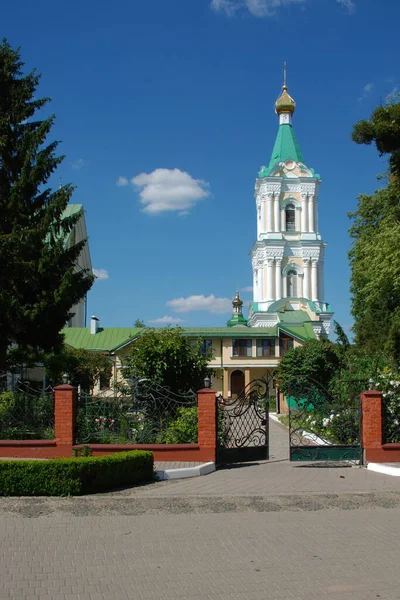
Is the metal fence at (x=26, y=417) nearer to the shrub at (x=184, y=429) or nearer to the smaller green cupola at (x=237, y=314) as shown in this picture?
the shrub at (x=184, y=429)

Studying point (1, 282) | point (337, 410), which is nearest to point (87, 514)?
point (337, 410)

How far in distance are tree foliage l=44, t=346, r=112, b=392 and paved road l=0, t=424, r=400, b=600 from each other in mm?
19568

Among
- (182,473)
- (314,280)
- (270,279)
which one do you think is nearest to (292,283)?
(314,280)

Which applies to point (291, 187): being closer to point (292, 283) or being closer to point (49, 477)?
point (292, 283)

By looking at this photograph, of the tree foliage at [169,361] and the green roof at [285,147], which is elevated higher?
the green roof at [285,147]

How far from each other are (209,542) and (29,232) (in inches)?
591

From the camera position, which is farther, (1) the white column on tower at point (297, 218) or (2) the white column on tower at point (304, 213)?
(1) the white column on tower at point (297, 218)

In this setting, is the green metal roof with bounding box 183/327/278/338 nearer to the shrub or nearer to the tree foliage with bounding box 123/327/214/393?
the tree foliage with bounding box 123/327/214/393

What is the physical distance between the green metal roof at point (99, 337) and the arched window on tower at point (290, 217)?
2393 centimetres

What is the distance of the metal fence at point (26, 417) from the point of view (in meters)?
14.2

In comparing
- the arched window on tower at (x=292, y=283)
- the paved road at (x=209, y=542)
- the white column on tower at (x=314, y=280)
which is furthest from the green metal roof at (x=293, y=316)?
the paved road at (x=209, y=542)

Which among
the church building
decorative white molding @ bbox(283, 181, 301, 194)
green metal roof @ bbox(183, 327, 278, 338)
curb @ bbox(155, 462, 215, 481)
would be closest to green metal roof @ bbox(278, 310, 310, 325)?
the church building

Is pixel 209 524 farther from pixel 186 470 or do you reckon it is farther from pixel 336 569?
pixel 186 470

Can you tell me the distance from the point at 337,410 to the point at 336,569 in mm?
8442
